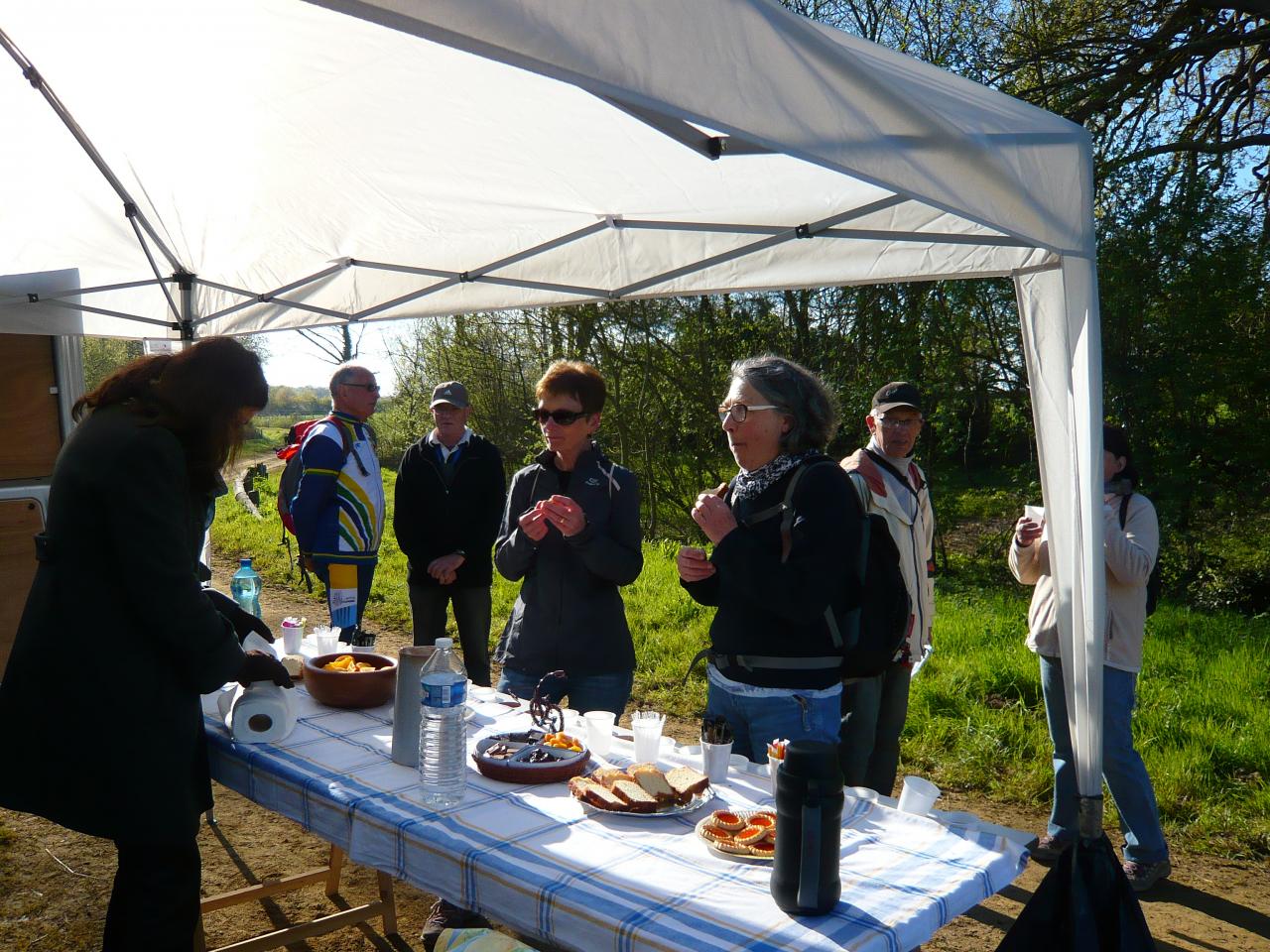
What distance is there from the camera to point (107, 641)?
2.00 m

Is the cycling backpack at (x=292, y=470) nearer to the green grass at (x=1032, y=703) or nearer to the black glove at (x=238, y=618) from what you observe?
the black glove at (x=238, y=618)

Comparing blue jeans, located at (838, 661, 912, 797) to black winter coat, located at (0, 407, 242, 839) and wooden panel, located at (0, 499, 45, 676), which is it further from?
wooden panel, located at (0, 499, 45, 676)

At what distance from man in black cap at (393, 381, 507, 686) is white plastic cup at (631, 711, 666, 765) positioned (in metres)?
2.53

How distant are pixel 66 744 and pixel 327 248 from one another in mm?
2442

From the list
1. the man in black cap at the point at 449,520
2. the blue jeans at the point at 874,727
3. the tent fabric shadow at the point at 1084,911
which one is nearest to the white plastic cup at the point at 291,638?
the man in black cap at the point at 449,520

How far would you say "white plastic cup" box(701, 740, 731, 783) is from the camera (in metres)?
2.15

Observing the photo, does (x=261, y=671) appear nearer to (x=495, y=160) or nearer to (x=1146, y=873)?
(x=495, y=160)

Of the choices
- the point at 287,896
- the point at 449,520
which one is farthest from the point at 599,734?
the point at 449,520

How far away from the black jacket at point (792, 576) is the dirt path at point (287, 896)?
1.38 metres

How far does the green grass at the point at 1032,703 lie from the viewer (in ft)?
13.4

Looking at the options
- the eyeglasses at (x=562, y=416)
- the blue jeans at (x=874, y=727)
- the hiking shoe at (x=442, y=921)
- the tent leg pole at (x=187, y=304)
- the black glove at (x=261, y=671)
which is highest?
the tent leg pole at (x=187, y=304)

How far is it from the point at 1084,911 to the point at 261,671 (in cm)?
193

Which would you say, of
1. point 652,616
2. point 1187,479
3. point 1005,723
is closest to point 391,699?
point 1005,723

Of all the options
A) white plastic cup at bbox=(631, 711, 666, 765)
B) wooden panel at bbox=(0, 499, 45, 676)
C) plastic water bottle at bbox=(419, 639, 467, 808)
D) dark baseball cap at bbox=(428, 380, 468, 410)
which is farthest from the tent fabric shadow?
wooden panel at bbox=(0, 499, 45, 676)
